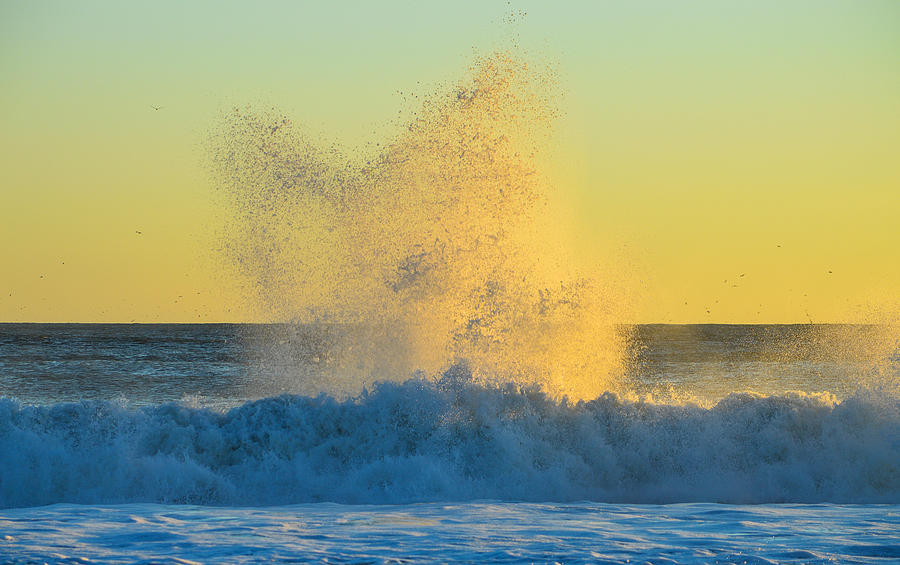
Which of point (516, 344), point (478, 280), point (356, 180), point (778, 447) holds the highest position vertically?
point (356, 180)

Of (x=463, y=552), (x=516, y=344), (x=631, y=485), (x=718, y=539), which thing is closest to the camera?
(x=463, y=552)

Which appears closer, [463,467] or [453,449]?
[463,467]

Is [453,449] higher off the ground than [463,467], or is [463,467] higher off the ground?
[453,449]

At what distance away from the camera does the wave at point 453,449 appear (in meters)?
11.7

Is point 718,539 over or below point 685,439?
below

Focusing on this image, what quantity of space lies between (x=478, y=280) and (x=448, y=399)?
11.3ft

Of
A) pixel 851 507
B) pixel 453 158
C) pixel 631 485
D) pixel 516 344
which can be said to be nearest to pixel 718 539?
pixel 851 507

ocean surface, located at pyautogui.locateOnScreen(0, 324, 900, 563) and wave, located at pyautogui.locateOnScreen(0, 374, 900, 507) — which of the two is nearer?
ocean surface, located at pyautogui.locateOnScreen(0, 324, 900, 563)

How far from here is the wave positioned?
1174 cm

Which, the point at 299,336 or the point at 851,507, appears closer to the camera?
the point at 851,507

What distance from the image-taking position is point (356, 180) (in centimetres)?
1811

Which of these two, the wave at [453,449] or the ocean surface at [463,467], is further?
the wave at [453,449]

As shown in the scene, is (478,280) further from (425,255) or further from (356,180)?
(356,180)

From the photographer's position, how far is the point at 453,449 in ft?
41.6
